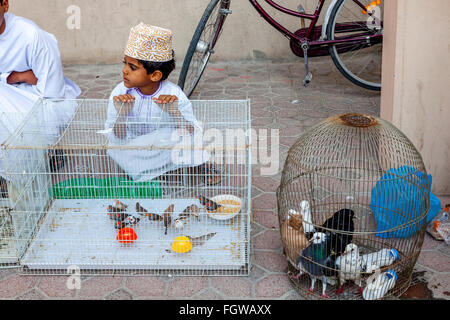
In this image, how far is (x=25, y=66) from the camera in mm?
4125

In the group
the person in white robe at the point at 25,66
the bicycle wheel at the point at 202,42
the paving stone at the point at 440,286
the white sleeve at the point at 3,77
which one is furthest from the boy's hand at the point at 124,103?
the paving stone at the point at 440,286

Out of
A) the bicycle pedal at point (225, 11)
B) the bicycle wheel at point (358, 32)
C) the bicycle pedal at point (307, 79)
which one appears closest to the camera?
the bicycle pedal at point (225, 11)

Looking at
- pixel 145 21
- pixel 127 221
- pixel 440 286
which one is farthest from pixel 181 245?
pixel 145 21

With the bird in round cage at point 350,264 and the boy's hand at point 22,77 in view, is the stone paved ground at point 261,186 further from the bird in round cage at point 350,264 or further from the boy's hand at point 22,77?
the boy's hand at point 22,77

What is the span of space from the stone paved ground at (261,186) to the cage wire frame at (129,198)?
0.32ft

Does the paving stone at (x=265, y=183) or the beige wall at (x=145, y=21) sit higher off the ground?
the beige wall at (x=145, y=21)

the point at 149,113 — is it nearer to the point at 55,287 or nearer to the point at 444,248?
the point at 55,287

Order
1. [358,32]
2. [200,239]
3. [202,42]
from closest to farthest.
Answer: [200,239], [202,42], [358,32]

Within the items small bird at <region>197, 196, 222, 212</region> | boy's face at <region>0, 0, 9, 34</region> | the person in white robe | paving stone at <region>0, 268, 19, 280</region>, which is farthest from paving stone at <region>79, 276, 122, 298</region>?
boy's face at <region>0, 0, 9, 34</region>

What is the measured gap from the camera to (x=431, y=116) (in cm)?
376

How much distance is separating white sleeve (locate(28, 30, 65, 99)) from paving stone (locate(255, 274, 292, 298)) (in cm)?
214

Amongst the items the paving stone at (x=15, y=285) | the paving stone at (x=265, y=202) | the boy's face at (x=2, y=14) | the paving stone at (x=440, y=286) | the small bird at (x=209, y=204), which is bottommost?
the paving stone at (x=440, y=286)

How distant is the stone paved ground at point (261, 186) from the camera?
2.99m

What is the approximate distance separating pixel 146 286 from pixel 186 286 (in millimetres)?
212
